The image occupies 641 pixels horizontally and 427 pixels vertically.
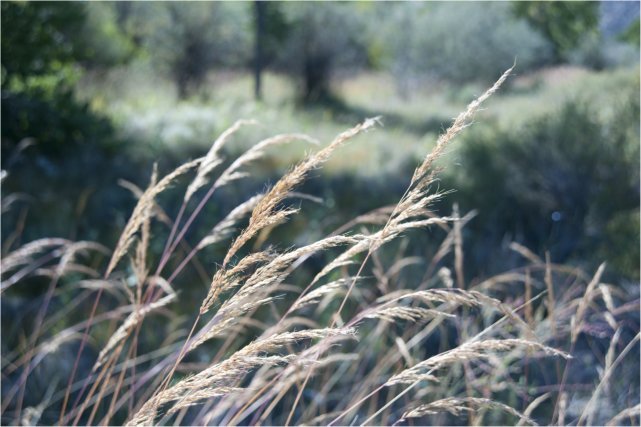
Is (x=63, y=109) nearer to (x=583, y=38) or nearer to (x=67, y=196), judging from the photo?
(x=67, y=196)

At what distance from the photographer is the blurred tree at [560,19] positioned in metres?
9.80

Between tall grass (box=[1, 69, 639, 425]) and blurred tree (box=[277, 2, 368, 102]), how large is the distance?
9.96 meters

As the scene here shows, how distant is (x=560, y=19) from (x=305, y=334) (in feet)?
43.0

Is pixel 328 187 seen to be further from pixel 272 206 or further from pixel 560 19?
pixel 560 19

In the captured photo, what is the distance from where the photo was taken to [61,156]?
255 inches

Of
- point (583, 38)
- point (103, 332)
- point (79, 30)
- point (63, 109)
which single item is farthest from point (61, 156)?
point (583, 38)

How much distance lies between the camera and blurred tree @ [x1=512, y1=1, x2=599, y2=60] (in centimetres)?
980

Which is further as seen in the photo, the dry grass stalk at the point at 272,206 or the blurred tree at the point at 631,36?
the blurred tree at the point at 631,36

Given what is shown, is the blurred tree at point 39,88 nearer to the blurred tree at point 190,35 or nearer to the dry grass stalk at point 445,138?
the dry grass stalk at point 445,138

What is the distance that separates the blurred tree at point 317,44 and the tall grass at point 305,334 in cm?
996

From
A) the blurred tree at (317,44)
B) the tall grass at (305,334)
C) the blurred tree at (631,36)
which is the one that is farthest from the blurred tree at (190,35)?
the tall grass at (305,334)

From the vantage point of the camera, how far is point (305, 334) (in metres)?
0.97

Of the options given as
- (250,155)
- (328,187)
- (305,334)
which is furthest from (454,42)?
(305,334)

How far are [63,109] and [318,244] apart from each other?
234 inches
